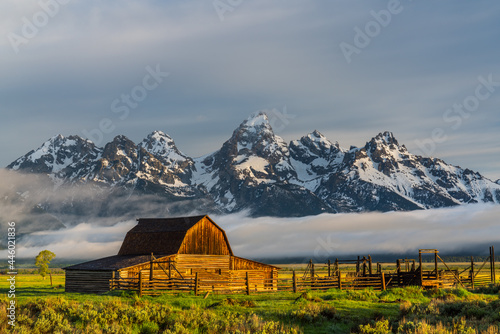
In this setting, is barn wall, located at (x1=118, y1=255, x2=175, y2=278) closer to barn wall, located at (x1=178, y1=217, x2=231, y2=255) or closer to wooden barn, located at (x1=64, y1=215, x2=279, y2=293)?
wooden barn, located at (x1=64, y1=215, x2=279, y2=293)

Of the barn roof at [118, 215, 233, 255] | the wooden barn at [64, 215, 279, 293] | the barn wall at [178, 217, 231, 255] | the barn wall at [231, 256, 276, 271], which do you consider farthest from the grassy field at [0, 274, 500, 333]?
the barn wall at [231, 256, 276, 271]

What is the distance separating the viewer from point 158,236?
189 ft

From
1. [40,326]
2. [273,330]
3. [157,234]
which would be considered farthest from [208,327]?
[157,234]

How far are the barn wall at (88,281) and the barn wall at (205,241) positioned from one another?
821 centimetres

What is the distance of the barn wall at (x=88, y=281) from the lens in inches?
1898

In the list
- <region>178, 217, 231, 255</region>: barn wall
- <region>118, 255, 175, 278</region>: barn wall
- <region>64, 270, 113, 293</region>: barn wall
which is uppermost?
<region>178, 217, 231, 255</region>: barn wall

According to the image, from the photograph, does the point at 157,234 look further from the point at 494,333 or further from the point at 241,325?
the point at 494,333

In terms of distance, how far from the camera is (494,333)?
21.5 m

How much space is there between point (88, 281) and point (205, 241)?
41.8ft

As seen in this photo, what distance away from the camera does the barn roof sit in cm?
5550

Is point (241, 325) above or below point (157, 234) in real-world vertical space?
below

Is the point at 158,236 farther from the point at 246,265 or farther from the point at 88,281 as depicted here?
the point at 246,265

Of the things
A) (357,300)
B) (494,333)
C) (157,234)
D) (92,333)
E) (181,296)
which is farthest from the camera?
(157,234)

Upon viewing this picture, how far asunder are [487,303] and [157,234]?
35.9 metres
